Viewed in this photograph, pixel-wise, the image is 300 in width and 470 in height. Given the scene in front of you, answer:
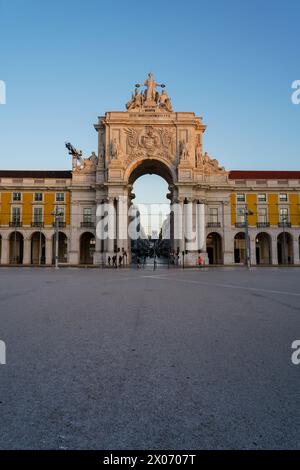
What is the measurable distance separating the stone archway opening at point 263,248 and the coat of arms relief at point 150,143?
63.9 feet

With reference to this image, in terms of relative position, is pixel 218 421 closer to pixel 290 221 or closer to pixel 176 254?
pixel 176 254

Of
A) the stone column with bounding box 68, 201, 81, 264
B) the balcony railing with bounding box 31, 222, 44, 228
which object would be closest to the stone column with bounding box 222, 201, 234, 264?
the stone column with bounding box 68, 201, 81, 264

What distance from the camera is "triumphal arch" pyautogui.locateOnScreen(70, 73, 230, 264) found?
3894cm

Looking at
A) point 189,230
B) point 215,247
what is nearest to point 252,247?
point 215,247

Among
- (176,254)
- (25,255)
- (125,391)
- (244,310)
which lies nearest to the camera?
(125,391)

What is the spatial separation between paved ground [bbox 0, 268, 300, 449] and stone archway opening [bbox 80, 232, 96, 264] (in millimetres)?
40670

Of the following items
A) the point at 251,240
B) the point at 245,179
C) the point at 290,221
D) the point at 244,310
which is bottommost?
the point at 244,310

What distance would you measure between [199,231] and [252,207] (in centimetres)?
1068

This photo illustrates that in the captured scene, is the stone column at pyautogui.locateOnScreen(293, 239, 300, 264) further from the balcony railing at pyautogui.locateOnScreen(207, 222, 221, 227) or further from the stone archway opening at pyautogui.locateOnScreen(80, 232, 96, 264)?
the stone archway opening at pyautogui.locateOnScreen(80, 232, 96, 264)

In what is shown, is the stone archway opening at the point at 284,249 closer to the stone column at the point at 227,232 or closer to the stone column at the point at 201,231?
the stone column at the point at 227,232

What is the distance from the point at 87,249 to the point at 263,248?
28367 mm

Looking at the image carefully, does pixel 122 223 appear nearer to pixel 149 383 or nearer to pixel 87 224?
pixel 87 224

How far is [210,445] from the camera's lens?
1.96 meters
